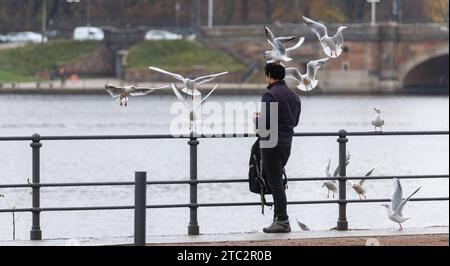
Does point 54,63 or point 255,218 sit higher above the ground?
point 54,63

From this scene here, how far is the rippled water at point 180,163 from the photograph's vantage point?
28.3 meters

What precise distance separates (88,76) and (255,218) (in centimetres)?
7464

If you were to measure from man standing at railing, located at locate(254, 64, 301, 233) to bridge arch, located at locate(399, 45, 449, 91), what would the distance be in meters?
79.3

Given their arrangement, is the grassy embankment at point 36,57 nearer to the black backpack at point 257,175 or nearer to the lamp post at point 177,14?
the lamp post at point 177,14

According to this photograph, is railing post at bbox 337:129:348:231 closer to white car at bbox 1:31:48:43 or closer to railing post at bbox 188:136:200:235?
railing post at bbox 188:136:200:235

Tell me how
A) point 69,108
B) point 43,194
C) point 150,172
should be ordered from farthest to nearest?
point 69,108
point 150,172
point 43,194

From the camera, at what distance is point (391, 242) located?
14.4 metres

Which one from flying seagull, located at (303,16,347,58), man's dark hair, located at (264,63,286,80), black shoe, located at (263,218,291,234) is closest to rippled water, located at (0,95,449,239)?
flying seagull, located at (303,16,347,58)

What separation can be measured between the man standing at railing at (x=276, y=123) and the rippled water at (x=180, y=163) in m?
8.16

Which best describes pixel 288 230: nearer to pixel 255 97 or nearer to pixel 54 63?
pixel 255 97

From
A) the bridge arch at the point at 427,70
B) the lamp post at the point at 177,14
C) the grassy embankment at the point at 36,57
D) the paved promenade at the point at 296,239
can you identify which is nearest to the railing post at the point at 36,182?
the paved promenade at the point at 296,239

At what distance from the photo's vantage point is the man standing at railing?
571 inches
